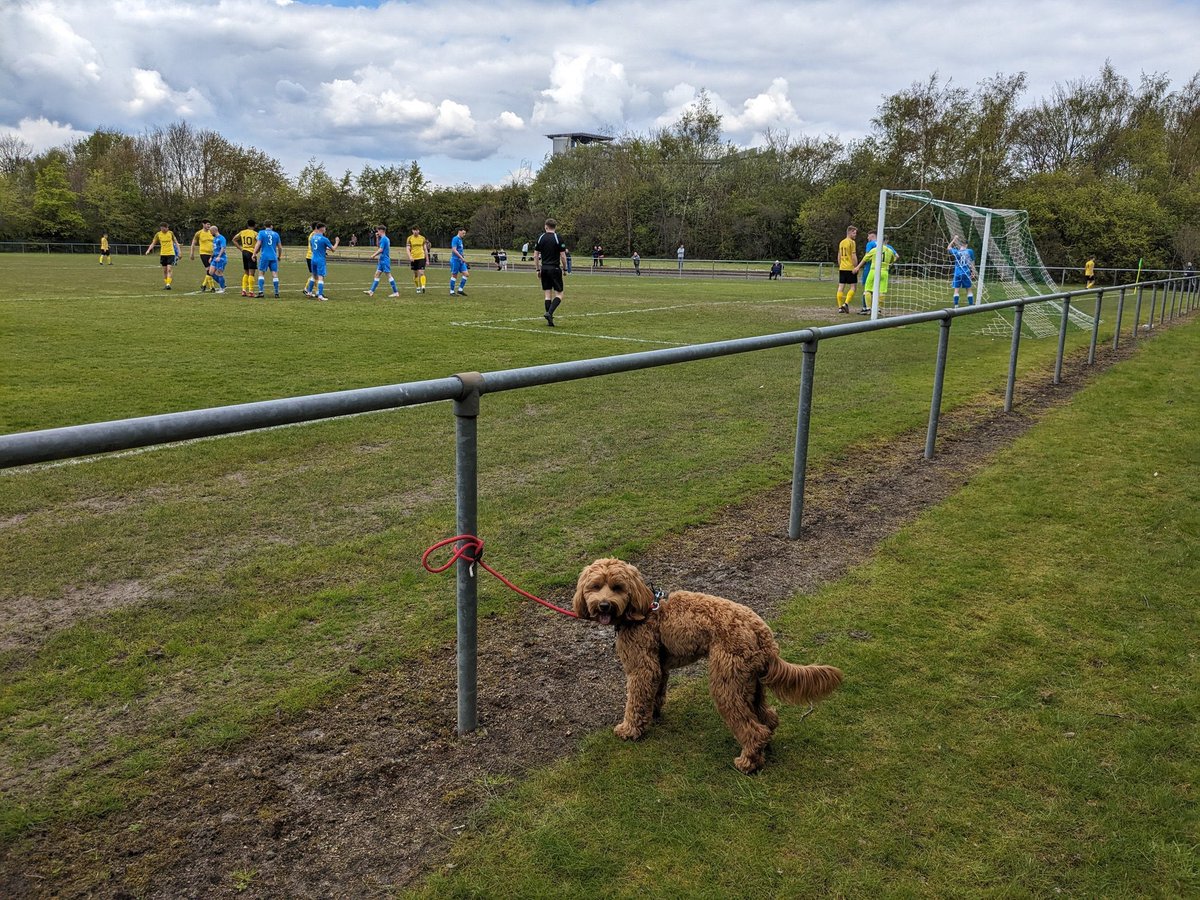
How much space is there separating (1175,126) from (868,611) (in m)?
65.8

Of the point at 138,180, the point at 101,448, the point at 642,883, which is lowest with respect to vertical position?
the point at 642,883

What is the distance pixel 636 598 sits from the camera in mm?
3088

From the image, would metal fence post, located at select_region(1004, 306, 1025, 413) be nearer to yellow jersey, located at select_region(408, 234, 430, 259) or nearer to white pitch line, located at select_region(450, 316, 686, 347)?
white pitch line, located at select_region(450, 316, 686, 347)

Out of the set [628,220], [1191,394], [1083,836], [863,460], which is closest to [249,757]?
[1083,836]

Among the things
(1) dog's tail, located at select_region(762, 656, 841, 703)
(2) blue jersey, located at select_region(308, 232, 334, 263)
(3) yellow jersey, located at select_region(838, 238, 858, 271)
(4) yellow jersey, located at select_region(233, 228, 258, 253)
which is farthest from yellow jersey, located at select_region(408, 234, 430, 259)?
(1) dog's tail, located at select_region(762, 656, 841, 703)

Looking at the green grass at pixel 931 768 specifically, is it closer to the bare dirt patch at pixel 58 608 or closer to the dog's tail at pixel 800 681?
the dog's tail at pixel 800 681

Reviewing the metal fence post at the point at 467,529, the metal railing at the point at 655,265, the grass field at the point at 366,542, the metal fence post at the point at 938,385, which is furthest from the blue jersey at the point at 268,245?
the metal railing at the point at 655,265

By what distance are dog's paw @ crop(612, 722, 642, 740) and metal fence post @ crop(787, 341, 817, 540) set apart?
2.38m

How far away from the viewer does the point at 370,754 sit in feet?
10.0

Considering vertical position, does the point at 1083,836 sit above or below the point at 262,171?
below

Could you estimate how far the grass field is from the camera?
9.82 feet

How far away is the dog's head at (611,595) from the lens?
3.01 m

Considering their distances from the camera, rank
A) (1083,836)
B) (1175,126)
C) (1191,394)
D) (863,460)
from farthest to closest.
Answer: (1175,126)
(1191,394)
(863,460)
(1083,836)

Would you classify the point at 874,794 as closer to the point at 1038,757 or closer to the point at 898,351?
the point at 1038,757
